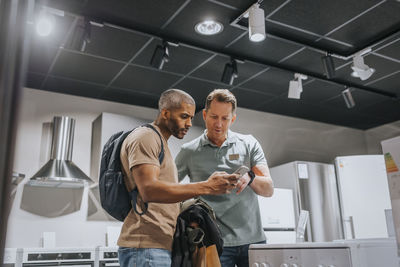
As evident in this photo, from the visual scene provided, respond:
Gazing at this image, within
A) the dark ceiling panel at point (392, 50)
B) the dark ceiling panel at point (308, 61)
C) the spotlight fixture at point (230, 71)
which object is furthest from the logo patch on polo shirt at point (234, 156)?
the dark ceiling panel at point (392, 50)

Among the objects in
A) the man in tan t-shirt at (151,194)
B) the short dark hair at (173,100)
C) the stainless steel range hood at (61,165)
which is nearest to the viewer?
the man in tan t-shirt at (151,194)

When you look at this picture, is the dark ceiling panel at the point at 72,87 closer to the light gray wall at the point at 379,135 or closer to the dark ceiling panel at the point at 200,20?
the dark ceiling panel at the point at 200,20

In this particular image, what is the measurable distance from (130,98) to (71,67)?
1.01m

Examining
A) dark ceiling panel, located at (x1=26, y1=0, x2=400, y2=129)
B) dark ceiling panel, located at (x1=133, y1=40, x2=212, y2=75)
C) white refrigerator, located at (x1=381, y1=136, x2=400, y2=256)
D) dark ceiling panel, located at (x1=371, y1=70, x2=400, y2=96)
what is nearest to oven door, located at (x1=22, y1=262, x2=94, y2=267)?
dark ceiling panel, located at (x1=26, y1=0, x2=400, y2=129)

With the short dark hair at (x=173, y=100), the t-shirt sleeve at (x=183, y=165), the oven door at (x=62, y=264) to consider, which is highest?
the short dark hair at (x=173, y=100)

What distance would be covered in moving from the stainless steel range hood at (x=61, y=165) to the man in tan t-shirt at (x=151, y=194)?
9.38ft

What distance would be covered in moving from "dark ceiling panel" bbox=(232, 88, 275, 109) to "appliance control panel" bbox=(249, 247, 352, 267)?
328 centimetres

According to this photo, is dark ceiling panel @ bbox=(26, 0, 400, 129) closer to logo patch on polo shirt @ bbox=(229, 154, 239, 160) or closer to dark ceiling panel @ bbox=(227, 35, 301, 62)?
dark ceiling panel @ bbox=(227, 35, 301, 62)

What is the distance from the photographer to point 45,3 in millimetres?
2852

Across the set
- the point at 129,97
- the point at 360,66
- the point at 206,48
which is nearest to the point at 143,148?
the point at 206,48

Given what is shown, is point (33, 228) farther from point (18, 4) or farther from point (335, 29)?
point (18, 4)

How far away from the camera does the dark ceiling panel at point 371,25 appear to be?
127 inches

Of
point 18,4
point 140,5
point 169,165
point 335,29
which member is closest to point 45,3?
point 140,5

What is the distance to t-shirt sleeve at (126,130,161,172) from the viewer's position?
137 centimetres
